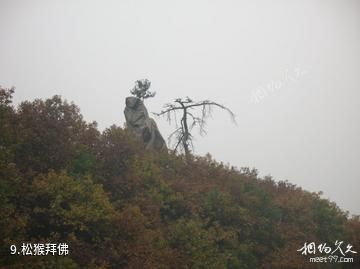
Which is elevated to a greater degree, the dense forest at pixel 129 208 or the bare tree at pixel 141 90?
the bare tree at pixel 141 90

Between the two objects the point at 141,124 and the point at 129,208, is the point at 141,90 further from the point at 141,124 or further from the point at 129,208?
the point at 129,208

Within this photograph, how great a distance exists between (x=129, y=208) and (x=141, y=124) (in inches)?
393

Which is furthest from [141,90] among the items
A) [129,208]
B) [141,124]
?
[129,208]

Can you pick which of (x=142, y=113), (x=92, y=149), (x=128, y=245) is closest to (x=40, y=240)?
(x=128, y=245)

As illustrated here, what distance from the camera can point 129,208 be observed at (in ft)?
37.6

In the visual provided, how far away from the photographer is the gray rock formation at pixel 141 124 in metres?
21.0

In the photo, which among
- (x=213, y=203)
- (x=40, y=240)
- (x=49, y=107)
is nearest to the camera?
(x=40, y=240)

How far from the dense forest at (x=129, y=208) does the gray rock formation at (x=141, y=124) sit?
272 cm

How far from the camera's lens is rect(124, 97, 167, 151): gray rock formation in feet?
68.9

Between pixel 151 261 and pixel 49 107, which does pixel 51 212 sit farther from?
pixel 49 107

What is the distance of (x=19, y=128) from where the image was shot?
11484 mm

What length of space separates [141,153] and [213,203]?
3944 mm

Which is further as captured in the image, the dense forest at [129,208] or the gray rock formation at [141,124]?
the gray rock formation at [141,124]

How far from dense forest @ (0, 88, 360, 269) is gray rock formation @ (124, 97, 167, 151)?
2719 mm
